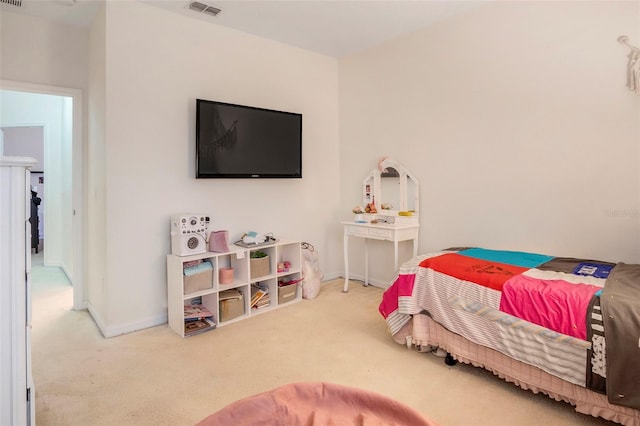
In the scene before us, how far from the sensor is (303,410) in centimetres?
104

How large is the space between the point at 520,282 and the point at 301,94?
2.95m

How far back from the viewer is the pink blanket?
977 millimetres

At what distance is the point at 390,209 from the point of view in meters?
3.91

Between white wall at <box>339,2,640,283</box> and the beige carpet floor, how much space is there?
3.97 feet

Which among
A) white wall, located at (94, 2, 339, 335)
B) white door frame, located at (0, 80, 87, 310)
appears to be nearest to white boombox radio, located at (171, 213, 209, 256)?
white wall, located at (94, 2, 339, 335)

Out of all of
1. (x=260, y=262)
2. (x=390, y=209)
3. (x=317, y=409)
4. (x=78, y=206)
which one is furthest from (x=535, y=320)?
(x=78, y=206)

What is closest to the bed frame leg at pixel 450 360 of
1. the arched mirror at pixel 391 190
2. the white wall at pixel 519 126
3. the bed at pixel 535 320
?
the bed at pixel 535 320

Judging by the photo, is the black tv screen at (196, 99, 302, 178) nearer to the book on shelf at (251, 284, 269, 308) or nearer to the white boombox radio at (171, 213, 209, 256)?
the white boombox radio at (171, 213, 209, 256)

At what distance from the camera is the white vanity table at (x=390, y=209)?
3.59 m

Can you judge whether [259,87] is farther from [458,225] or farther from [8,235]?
[8,235]

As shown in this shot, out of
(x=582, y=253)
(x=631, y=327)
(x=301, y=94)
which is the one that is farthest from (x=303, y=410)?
(x=301, y=94)

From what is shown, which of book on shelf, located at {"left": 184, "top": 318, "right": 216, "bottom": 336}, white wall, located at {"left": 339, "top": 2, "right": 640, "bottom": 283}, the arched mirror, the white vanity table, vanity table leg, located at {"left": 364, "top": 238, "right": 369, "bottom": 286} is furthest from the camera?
vanity table leg, located at {"left": 364, "top": 238, "right": 369, "bottom": 286}

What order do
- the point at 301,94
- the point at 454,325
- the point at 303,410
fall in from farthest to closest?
the point at 301,94
the point at 454,325
the point at 303,410

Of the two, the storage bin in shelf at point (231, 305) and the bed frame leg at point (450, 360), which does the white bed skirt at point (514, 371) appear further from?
the storage bin in shelf at point (231, 305)
